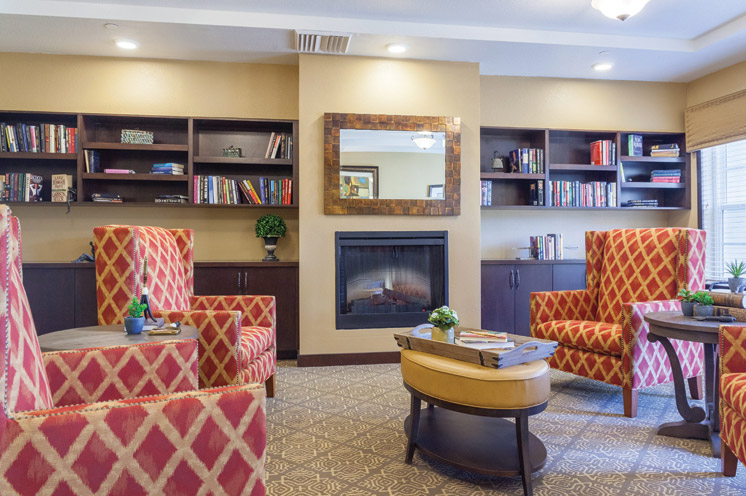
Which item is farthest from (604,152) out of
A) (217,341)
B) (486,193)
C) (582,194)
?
(217,341)

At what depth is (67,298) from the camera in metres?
3.80

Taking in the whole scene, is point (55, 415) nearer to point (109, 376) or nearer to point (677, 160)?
point (109, 376)

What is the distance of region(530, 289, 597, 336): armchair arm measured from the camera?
3.26 metres

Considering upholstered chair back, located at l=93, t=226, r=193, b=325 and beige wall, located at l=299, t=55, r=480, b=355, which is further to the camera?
beige wall, located at l=299, t=55, r=480, b=355

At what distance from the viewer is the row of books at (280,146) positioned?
14.0 ft

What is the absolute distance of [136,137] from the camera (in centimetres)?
412

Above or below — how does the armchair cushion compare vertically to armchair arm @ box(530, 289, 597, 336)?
below

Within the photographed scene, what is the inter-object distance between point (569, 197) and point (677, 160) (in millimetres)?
1245

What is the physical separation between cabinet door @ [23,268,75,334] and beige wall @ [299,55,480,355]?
6.29 feet

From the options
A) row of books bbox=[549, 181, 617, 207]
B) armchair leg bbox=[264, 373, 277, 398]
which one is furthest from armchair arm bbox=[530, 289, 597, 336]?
armchair leg bbox=[264, 373, 277, 398]

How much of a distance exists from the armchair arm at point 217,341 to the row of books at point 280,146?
88.5 inches

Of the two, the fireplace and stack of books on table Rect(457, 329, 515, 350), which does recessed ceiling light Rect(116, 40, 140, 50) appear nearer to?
the fireplace

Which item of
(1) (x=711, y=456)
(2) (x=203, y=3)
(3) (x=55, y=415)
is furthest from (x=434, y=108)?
(3) (x=55, y=415)

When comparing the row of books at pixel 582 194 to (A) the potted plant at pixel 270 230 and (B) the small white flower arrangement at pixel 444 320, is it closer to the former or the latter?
(A) the potted plant at pixel 270 230
